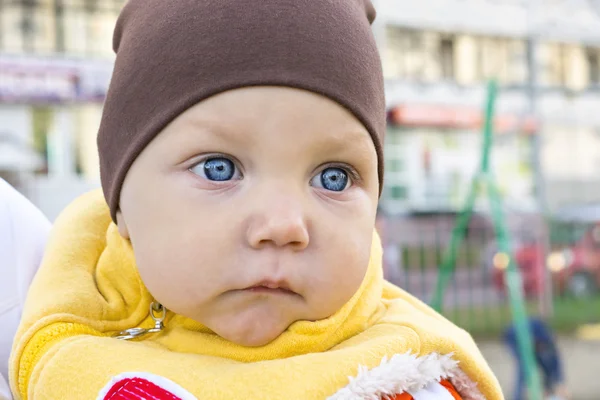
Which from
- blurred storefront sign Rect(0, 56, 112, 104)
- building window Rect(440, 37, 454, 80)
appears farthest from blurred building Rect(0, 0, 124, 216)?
building window Rect(440, 37, 454, 80)

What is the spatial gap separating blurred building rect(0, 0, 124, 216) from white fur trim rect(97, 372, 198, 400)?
10226mm

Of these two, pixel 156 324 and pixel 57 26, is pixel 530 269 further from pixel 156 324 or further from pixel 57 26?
pixel 57 26

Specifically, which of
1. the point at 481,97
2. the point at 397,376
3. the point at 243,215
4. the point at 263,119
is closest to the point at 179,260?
the point at 243,215

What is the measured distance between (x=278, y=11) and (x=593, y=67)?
2102 cm

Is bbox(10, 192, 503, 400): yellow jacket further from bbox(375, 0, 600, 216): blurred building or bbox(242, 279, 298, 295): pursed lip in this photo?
bbox(375, 0, 600, 216): blurred building

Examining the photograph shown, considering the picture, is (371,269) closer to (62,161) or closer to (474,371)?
(474,371)

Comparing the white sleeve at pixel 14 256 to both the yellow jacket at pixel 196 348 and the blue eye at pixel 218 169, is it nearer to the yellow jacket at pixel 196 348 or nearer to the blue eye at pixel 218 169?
the yellow jacket at pixel 196 348

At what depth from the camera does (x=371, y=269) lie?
1146mm

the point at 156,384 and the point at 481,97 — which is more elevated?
the point at 481,97

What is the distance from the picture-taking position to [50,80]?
39.2 feet

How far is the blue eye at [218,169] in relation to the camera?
917 millimetres

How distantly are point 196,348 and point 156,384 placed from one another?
10cm

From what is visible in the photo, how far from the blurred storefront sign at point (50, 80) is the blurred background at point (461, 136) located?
2 centimetres

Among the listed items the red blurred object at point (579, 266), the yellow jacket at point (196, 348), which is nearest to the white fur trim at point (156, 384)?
the yellow jacket at point (196, 348)
